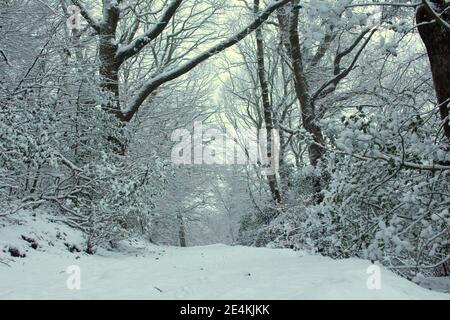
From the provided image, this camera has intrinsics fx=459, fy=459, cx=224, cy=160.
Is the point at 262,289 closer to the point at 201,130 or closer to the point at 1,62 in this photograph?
the point at 1,62

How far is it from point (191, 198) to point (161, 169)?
16239mm

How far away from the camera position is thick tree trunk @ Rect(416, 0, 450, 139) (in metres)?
5.20

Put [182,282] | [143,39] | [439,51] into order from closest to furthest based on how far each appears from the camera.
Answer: [182,282]
[439,51]
[143,39]

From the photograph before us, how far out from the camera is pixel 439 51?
526 centimetres

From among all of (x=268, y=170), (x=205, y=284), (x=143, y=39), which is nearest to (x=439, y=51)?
(x=205, y=284)

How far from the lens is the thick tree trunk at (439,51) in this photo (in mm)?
5199

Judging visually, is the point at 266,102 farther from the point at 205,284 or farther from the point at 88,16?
the point at 205,284

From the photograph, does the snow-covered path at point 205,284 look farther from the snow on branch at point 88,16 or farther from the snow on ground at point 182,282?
the snow on branch at point 88,16

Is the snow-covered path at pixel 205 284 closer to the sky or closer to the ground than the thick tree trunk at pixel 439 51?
A: closer to the ground

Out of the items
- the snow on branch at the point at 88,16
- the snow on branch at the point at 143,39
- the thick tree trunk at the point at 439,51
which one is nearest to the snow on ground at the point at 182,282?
the thick tree trunk at the point at 439,51

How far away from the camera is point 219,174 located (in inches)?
1133

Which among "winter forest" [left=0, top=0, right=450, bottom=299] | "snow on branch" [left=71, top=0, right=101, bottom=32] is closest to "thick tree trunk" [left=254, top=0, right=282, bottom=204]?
"winter forest" [left=0, top=0, right=450, bottom=299]
